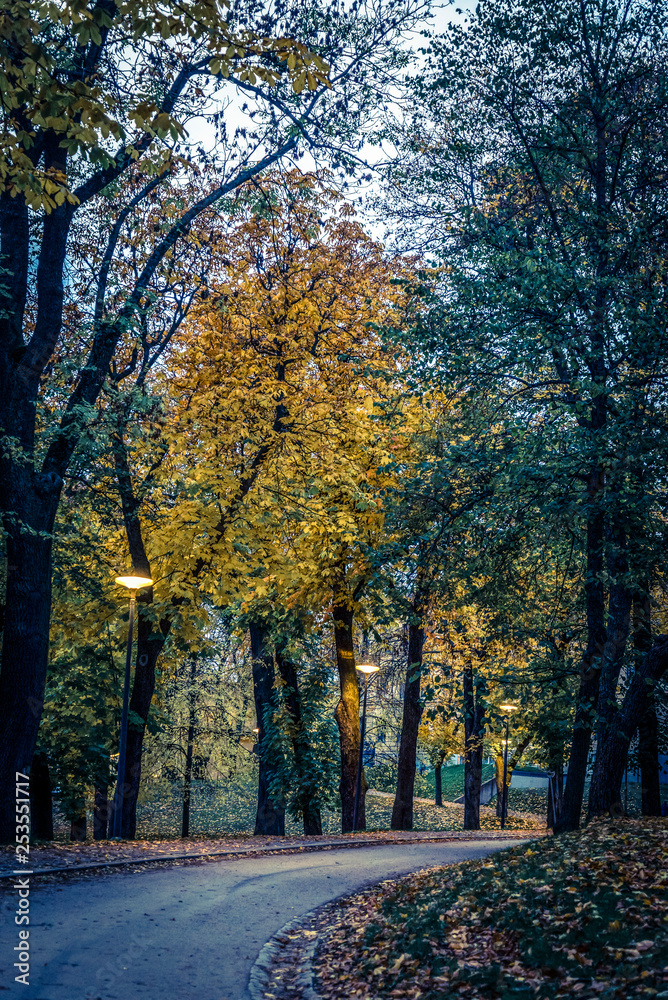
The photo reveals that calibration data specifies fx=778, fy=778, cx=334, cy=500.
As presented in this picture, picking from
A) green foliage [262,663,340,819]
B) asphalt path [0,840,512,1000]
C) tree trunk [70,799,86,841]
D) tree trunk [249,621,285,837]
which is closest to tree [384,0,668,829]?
asphalt path [0,840,512,1000]

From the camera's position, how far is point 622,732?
38.8 ft

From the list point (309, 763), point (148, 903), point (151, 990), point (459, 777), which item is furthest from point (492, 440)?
point (459, 777)

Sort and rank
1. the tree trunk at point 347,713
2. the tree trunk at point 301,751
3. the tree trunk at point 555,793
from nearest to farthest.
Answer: the tree trunk at point 347,713
the tree trunk at point 301,751
the tree trunk at point 555,793

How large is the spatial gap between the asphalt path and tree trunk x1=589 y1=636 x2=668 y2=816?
3648 mm

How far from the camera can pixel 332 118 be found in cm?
1025

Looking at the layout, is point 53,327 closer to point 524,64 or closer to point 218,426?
point 218,426

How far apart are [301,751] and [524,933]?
14093 mm

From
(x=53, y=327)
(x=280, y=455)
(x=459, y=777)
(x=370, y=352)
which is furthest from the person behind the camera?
(x=459, y=777)

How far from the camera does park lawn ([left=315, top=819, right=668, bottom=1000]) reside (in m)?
5.24

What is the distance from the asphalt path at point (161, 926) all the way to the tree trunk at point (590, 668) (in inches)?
128

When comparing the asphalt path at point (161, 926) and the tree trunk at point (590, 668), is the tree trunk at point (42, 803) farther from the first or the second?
the tree trunk at point (590, 668)

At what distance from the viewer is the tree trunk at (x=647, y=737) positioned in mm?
14680

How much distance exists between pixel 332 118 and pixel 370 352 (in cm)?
731

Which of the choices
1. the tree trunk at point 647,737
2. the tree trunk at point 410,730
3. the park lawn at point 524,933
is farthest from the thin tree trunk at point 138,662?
the tree trunk at point 647,737
